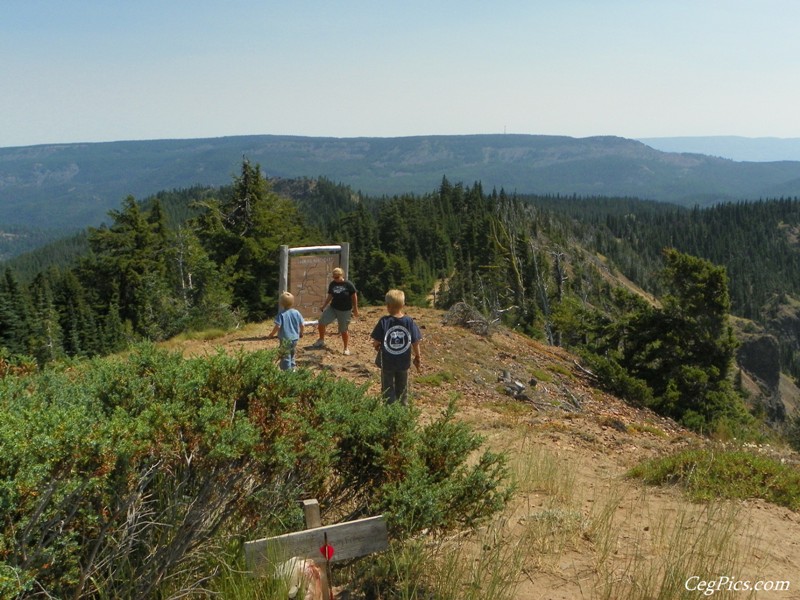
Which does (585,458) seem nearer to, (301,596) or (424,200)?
(301,596)

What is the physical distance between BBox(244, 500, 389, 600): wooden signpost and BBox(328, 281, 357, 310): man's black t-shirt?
8589 millimetres

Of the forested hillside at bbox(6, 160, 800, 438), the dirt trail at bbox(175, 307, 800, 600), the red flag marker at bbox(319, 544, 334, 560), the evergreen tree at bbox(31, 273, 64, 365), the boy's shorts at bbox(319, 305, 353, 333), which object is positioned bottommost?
the evergreen tree at bbox(31, 273, 64, 365)

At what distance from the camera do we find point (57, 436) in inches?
120

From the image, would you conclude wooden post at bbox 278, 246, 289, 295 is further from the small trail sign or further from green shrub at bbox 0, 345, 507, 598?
the small trail sign

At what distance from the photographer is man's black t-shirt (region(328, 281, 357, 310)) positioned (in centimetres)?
1245

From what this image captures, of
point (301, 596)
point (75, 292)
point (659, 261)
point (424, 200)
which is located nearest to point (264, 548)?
point (301, 596)

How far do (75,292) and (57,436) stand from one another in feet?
215

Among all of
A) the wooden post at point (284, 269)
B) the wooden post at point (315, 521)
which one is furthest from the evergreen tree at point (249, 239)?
the wooden post at point (315, 521)

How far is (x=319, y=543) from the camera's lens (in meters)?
3.84

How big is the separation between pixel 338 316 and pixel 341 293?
1.60 ft

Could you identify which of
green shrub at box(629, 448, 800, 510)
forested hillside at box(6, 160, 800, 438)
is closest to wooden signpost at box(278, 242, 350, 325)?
forested hillside at box(6, 160, 800, 438)

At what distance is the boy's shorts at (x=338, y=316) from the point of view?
41.4 feet

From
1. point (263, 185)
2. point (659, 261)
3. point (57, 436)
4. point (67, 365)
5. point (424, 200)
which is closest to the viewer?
point (57, 436)

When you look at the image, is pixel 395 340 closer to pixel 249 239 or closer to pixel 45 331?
pixel 249 239
